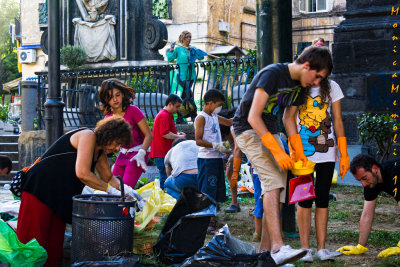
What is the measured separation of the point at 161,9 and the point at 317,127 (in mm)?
29731

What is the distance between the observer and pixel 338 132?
16.5 feet

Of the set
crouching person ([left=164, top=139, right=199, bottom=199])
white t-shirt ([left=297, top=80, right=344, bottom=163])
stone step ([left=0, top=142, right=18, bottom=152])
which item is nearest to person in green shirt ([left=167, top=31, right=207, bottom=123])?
crouching person ([left=164, top=139, right=199, bottom=199])

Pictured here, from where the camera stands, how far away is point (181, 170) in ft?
23.3

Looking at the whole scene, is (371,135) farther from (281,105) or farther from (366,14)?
(281,105)

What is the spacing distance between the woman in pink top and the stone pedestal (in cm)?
446

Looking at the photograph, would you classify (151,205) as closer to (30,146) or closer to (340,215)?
(340,215)

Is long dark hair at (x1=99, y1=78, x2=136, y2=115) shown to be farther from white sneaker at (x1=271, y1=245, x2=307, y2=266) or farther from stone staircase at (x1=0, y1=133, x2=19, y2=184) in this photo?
stone staircase at (x1=0, y1=133, x2=19, y2=184)

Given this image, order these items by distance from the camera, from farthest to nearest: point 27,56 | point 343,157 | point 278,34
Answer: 1. point 27,56
2. point 278,34
3. point 343,157

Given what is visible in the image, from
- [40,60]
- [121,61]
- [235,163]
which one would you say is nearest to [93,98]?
[121,61]

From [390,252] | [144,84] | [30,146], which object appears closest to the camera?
[390,252]

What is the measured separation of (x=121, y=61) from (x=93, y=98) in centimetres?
349

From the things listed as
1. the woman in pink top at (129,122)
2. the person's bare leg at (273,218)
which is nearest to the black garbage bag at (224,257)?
the person's bare leg at (273,218)

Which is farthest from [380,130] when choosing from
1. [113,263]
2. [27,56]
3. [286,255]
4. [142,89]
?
[27,56]

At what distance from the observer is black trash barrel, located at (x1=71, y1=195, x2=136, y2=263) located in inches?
172
